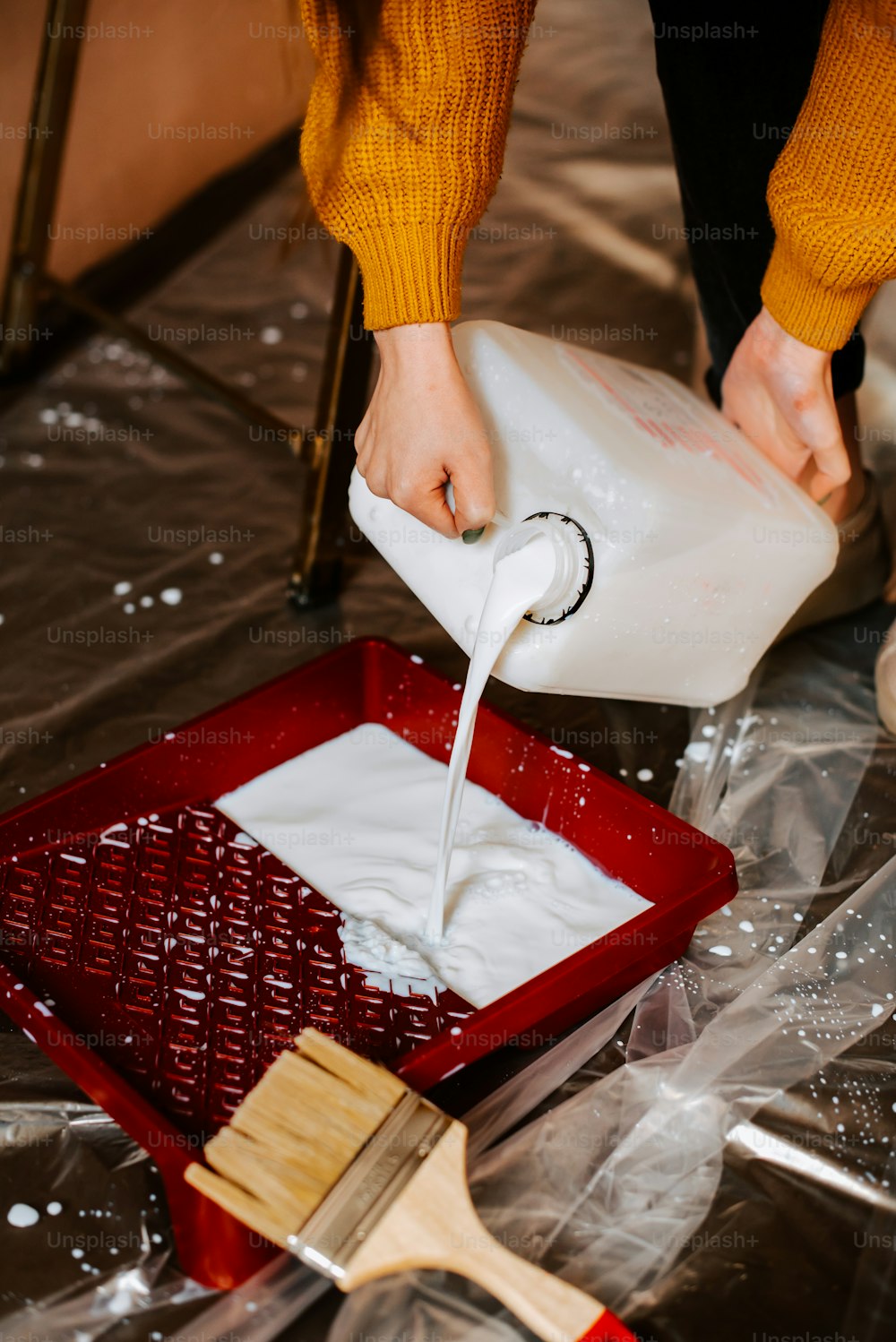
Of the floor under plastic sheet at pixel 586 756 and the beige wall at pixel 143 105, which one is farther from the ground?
the beige wall at pixel 143 105

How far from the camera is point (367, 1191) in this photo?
0.59 metres

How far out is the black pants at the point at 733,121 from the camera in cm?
94

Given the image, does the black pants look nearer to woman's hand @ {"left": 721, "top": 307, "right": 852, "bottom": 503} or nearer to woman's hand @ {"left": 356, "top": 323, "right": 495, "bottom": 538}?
woman's hand @ {"left": 721, "top": 307, "right": 852, "bottom": 503}

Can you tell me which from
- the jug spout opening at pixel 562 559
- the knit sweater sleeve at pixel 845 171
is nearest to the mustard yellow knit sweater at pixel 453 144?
the knit sweater sleeve at pixel 845 171

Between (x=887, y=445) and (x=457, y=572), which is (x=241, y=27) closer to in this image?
(x=887, y=445)

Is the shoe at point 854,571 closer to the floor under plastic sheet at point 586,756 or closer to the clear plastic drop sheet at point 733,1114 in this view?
the floor under plastic sheet at point 586,756

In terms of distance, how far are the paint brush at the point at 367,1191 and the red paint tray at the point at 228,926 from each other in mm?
35

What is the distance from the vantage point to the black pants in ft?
3.07

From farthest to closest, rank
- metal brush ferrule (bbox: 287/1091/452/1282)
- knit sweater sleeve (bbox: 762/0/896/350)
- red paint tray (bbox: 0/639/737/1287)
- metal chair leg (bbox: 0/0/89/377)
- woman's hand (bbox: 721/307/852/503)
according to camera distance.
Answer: metal chair leg (bbox: 0/0/89/377) → woman's hand (bbox: 721/307/852/503) → knit sweater sleeve (bbox: 762/0/896/350) → red paint tray (bbox: 0/639/737/1287) → metal brush ferrule (bbox: 287/1091/452/1282)

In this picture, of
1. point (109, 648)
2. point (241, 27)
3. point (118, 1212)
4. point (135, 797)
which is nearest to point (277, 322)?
point (241, 27)

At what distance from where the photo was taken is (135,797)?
2.87 feet

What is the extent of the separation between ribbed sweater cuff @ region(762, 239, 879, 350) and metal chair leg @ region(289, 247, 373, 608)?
1.14 ft

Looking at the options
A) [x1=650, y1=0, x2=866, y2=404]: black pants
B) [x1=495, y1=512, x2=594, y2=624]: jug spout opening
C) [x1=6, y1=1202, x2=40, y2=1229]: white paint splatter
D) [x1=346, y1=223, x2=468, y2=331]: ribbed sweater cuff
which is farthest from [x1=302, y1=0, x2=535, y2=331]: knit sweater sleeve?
[x1=6, y1=1202, x2=40, y2=1229]: white paint splatter

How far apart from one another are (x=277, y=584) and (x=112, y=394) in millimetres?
391
